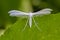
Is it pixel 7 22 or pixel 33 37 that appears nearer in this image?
pixel 33 37

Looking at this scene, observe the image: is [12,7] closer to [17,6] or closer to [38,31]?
[17,6]

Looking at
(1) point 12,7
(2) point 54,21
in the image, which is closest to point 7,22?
(1) point 12,7

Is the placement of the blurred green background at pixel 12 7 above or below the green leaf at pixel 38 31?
above

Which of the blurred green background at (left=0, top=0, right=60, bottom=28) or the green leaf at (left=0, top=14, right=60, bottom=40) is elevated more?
the blurred green background at (left=0, top=0, right=60, bottom=28)

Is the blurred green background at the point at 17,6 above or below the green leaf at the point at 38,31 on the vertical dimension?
above

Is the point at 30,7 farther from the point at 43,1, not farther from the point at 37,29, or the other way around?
the point at 37,29
